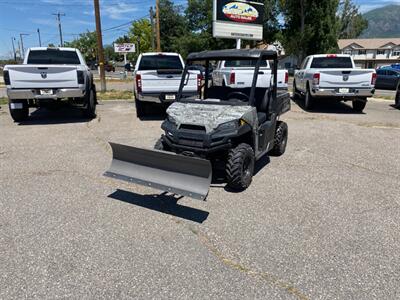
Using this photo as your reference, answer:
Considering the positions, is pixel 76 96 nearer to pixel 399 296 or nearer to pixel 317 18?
pixel 399 296

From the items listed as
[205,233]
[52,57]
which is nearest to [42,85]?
[52,57]

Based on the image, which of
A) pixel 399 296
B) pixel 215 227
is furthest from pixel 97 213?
pixel 399 296

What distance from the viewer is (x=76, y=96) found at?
922 centimetres

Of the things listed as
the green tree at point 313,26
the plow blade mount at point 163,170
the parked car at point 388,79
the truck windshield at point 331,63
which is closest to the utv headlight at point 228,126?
the plow blade mount at point 163,170

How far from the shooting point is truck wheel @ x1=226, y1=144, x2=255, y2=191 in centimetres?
443

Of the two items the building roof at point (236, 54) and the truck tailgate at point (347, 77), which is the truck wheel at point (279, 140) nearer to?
the building roof at point (236, 54)

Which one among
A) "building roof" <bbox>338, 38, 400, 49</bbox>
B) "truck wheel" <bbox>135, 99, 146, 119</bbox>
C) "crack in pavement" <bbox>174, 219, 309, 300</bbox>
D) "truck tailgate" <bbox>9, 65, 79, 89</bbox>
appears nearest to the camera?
"crack in pavement" <bbox>174, 219, 309, 300</bbox>

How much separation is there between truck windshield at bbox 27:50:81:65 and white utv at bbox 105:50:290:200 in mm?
6849

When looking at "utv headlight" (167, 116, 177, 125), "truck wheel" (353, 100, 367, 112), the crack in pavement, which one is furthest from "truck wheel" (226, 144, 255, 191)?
"truck wheel" (353, 100, 367, 112)

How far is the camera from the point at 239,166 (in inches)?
174

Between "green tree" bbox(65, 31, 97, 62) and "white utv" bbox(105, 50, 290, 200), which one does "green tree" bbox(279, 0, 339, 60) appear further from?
"green tree" bbox(65, 31, 97, 62)

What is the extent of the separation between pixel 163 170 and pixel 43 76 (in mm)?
6305

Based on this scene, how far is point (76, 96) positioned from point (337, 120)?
7693mm

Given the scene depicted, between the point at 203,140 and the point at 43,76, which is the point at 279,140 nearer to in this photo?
the point at 203,140
